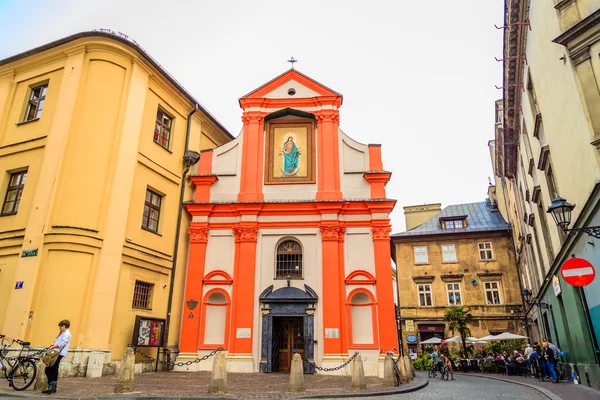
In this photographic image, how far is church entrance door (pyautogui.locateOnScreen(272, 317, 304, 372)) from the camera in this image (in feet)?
62.6

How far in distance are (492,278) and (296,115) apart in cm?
2058

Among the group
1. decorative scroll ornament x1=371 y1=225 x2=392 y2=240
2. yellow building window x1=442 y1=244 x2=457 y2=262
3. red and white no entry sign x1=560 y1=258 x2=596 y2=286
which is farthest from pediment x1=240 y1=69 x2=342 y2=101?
yellow building window x1=442 y1=244 x2=457 y2=262

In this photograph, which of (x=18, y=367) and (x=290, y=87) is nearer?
(x=18, y=367)

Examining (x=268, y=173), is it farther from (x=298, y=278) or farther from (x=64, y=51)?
(x=64, y=51)

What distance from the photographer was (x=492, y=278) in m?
32.2

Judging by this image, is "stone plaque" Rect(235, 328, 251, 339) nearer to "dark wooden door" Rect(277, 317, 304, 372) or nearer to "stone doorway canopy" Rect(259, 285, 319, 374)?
"stone doorway canopy" Rect(259, 285, 319, 374)

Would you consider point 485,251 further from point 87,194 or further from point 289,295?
point 87,194

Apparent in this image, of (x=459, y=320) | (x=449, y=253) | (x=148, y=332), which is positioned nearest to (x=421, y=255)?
(x=449, y=253)

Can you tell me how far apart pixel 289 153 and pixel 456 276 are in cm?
1854

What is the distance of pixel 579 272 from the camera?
8117mm

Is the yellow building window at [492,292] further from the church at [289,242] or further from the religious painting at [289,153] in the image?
the religious painting at [289,153]

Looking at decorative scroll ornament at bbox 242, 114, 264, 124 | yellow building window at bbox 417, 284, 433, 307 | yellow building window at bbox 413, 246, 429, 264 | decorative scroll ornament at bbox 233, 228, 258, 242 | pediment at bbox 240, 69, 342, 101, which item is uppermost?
pediment at bbox 240, 69, 342, 101

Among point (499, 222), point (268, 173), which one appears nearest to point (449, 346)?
point (499, 222)

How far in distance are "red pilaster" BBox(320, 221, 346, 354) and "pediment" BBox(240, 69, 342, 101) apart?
7.70 meters
